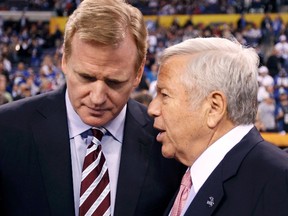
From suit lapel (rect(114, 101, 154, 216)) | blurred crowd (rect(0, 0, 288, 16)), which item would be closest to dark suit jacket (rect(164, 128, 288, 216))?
suit lapel (rect(114, 101, 154, 216))

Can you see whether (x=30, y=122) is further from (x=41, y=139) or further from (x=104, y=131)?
(x=104, y=131)

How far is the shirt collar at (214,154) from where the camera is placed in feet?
6.00

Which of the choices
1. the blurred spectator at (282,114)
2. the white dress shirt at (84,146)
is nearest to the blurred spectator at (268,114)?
the blurred spectator at (282,114)

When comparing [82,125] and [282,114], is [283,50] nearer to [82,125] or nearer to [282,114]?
[282,114]

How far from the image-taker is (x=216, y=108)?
1.80m

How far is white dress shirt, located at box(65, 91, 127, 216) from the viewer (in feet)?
6.98

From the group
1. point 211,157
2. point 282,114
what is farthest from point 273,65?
point 211,157

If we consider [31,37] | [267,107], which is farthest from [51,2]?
[267,107]

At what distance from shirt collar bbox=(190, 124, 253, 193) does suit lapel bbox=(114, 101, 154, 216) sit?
33 centimetres

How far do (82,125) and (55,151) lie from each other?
0.13 m

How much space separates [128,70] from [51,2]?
2032 centimetres

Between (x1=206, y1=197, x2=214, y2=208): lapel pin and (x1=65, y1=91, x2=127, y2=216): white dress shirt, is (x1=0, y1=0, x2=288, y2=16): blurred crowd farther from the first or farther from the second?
(x1=206, y1=197, x2=214, y2=208): lapel pin

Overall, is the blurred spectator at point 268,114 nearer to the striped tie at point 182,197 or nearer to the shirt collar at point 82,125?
the shirt collar at point 82,125

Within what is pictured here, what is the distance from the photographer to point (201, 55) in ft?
6.04
